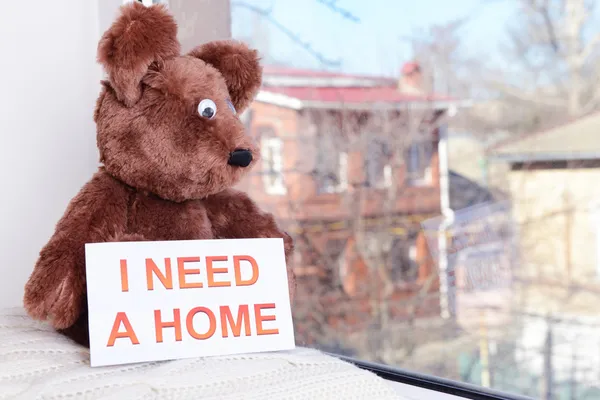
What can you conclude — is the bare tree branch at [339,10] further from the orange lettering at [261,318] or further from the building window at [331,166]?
the orange lettering at [261,318]

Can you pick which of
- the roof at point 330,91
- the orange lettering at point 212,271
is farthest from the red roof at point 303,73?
the orange lettering at point 212,271

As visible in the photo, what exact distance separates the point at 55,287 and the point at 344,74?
1447 millimetres

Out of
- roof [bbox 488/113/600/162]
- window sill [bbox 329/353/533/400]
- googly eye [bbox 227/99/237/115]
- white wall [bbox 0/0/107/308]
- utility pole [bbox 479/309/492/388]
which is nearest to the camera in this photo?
googly eye [bbox 227/99/237/115]

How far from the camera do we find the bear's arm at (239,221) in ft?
3.03

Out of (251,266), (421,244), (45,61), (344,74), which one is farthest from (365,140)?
(251,266)

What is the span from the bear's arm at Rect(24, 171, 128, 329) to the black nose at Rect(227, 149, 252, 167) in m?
0.17

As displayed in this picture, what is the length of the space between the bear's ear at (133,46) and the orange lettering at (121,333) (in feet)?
0.92

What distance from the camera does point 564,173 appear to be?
157cm

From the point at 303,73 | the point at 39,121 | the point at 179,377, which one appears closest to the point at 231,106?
the point at 179,377

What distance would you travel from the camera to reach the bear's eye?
83cm

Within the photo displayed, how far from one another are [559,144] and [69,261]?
1246 mm

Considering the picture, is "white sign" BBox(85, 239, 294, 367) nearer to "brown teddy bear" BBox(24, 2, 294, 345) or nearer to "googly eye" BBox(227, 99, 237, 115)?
"brown teddy bear" BBox(24, 2, 294, 345)

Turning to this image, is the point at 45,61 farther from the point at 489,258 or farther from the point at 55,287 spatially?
the point at 489,258

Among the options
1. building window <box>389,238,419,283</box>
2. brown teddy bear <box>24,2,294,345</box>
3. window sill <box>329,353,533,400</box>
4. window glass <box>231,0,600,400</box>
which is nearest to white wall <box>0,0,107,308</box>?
brown teddy bear <box>24,2,294,345</box>
